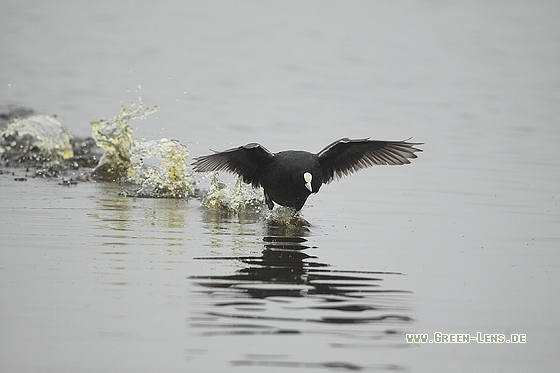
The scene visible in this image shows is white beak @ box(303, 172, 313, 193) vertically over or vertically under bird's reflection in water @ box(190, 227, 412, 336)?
over

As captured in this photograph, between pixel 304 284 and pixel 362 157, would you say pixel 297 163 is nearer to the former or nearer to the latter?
pixel 362 157

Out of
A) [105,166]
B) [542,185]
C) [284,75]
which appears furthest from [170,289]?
[284,75]

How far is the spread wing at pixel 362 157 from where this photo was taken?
809 cm

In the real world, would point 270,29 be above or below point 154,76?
above

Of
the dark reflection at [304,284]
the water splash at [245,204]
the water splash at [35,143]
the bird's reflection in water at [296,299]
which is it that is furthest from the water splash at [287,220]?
the water splash at [35,143]

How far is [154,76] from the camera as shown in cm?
1722

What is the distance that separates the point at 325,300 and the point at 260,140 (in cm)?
688

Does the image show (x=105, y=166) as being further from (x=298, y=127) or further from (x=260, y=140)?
(x=298, y=127)

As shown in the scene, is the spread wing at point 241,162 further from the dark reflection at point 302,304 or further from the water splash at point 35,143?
the water splash at point 35,143

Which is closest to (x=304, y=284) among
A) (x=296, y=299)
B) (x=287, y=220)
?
(x=296, y=299)

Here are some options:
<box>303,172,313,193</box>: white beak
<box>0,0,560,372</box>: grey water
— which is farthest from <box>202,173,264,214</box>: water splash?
<box>303,172,313,193</box>: white beak

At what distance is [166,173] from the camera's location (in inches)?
349

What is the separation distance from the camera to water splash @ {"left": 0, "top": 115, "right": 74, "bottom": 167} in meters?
10.0

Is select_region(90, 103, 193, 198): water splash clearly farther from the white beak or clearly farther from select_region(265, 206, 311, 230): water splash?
the white beak
